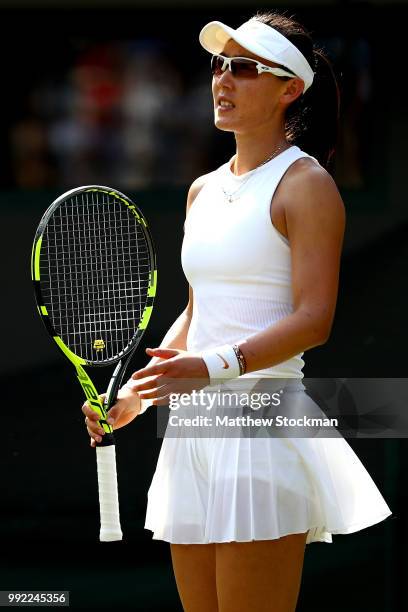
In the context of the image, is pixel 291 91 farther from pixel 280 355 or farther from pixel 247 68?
pixel 280 355

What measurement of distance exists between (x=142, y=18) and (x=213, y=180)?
2837 millimetres

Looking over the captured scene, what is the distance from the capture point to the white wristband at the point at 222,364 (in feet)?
7.40

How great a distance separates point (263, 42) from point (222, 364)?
0.59 m

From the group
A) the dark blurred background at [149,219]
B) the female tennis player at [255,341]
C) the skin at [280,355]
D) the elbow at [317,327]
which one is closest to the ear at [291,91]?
the female tennis player at [255,341]

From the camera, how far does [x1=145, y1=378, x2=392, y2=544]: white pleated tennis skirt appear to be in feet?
7.54

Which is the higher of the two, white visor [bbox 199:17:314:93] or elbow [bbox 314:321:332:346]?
white visor [bbox 199:17:314:93]

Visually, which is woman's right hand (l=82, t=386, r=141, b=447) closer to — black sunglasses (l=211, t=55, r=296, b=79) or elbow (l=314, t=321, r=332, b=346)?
elbow (l=314, t=321, r=332, b=346)

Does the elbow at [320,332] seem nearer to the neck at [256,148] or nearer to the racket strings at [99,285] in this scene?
the neck at [256,148]

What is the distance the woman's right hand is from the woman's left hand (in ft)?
0.48

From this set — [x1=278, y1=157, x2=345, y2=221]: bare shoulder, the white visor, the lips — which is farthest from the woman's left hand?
the white visor

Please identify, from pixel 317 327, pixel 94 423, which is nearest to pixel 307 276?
pixel 317 327

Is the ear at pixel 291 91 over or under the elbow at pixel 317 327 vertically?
over

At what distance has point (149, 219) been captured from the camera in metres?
4.88

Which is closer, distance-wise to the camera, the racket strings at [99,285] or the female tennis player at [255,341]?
the female tennis player at [255,341]
